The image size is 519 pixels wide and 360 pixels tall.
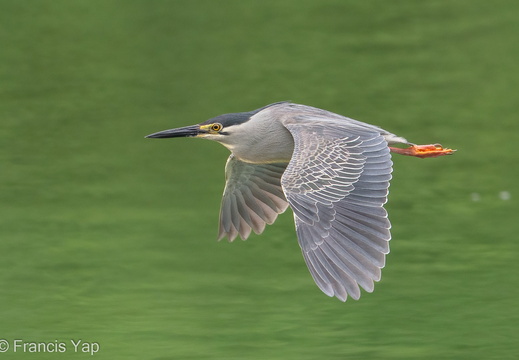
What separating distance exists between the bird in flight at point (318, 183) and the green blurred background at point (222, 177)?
111cm

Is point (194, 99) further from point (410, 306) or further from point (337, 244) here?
point (337, 244)

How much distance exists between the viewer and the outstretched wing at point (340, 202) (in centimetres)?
914

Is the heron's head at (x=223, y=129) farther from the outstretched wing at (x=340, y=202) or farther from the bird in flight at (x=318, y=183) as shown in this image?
the outstretched wing at (x=340, y=202)

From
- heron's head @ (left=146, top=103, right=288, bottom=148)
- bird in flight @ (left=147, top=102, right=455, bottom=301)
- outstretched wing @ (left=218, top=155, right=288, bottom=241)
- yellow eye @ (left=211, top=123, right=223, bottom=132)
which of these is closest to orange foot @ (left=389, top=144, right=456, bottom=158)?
bird in flight @ (left=147, top=102, right=455, bottom=301)

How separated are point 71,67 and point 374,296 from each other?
7087mm

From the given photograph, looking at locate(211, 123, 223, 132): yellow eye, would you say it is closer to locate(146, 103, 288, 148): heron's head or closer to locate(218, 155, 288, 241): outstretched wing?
locate(146, 103, 288, 148): heron's head

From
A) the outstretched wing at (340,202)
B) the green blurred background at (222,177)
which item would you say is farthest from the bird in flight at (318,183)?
the green blurred background at (222,177)

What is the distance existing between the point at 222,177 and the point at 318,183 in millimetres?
5453

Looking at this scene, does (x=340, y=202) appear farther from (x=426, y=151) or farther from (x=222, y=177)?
(x=222, y=177)

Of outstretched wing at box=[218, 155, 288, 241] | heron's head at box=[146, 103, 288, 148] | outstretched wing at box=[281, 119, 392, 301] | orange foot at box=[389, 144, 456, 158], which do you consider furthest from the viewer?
outstretched wing at box=[218, 155, 288, 241]

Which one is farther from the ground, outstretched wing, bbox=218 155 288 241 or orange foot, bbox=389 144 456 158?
orange foot, bbox=389 144 456 158

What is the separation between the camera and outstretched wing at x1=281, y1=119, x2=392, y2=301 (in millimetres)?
9141

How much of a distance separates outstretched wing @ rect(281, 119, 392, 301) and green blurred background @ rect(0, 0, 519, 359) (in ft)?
5.86

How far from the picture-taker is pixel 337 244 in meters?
9.33
